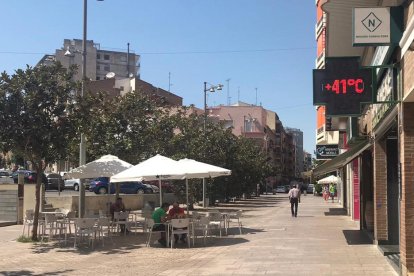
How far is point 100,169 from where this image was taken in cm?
1777

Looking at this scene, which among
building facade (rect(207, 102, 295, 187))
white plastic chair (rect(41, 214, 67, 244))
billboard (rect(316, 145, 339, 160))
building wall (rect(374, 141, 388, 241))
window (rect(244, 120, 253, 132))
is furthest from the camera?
window (rect(244, 120, 253, 132))

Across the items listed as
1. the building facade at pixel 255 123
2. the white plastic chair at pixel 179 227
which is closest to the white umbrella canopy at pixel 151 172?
the white plastic chair at pixel 179 227

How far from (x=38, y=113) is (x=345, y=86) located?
9132 millimetres

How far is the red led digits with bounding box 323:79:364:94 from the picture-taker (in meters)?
10.1

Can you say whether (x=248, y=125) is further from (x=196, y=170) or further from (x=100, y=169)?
(x=196, y=170)

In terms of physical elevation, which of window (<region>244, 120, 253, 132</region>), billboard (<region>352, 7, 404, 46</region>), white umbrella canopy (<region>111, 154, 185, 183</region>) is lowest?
white umbrella canopy (<region>111, 154, 185, 183</region>)

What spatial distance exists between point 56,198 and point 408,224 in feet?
68.7

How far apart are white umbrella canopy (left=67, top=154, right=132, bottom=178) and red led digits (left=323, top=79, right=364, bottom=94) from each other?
30.6ft

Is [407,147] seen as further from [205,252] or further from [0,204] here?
[0,204]

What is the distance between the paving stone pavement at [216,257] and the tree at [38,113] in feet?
8.98

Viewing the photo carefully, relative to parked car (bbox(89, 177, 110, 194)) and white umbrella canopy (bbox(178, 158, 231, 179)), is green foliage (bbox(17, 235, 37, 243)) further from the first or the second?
parked car (bbox(89, 177, 110, 194))

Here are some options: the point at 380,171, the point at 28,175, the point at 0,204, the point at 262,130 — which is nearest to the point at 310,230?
the point at 380,171

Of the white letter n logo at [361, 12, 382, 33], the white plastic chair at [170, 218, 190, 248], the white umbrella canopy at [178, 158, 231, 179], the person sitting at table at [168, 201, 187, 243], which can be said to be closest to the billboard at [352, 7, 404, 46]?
the white letter n logo at [361, 12, 382, 33]

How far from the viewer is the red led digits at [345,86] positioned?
1006cm
